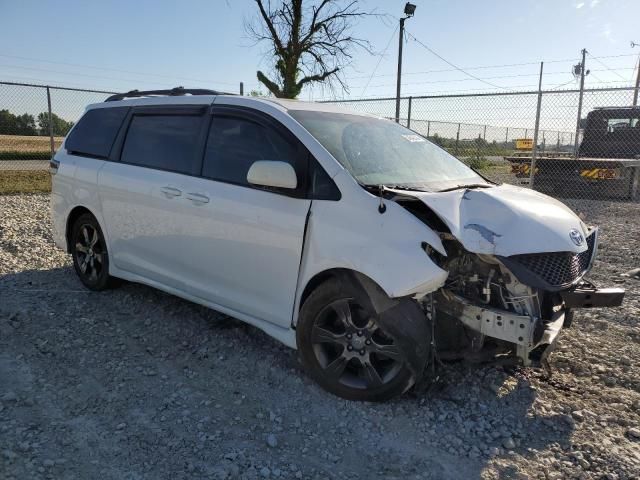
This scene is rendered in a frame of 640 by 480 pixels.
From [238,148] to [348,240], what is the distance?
4.03ft

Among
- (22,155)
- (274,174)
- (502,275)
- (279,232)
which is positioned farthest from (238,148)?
(22,155)

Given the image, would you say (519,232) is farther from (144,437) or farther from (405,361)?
(144,437)

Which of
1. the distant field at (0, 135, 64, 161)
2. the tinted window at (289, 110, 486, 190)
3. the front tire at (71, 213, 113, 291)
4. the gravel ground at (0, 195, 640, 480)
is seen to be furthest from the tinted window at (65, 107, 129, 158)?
the distant field at (0, 135, 64, 161)

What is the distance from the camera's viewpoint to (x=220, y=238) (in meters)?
3.71

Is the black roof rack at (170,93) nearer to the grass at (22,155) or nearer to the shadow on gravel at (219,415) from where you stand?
the shadow on gravel at (219,415)

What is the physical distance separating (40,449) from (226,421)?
0.96 m

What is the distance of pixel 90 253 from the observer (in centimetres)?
508

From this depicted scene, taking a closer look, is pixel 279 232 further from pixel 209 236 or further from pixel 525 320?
pixel 525 320

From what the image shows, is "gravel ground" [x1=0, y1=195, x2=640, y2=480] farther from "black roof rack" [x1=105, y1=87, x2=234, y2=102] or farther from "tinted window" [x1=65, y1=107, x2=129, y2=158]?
"black roof rack" [x1=105, y1=87, x2=234, y2=102]

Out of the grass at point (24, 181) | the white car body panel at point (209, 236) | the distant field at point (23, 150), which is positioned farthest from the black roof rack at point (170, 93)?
the distant field at point (23, 150)

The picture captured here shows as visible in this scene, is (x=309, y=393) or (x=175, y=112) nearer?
(x=309, y=393)

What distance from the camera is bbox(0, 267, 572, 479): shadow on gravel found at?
265 centimetres

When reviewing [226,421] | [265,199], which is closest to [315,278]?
[265,199]

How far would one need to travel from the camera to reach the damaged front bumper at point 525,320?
9.37 ft
